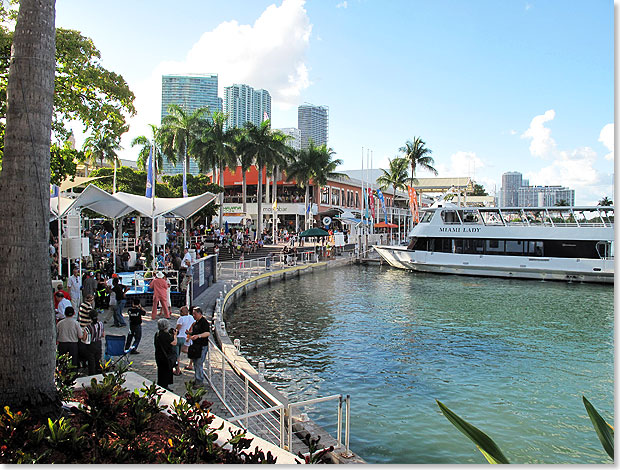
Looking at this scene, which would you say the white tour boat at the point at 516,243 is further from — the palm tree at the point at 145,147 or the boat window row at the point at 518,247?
the palm tree at the point at 145,147

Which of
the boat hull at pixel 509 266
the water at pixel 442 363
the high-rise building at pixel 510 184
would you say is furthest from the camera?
the high-rise building at pixel 510 184

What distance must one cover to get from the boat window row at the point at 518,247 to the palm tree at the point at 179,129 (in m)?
23.4

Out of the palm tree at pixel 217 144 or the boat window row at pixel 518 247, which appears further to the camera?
the palm tree at pixel 217 144

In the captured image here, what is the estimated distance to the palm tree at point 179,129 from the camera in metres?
45.1

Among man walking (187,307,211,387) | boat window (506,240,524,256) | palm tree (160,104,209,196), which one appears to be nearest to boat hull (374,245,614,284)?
boat window (506,240,524,256)

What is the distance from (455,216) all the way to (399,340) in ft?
69.4

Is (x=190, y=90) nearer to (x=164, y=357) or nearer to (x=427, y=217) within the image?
(x=427, y=217)

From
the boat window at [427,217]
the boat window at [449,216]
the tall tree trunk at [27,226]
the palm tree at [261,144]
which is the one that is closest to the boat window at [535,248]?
the boat window at [449,216]

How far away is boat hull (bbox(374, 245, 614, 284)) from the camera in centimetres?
3019

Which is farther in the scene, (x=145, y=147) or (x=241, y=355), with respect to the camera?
(x=145, y=147)

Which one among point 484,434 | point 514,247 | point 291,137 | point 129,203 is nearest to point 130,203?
point 129,203

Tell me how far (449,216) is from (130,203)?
73.6ft

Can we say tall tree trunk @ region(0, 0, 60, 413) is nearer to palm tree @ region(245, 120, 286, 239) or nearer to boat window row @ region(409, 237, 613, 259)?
boat window row @ region(409, 237, 613, 259)

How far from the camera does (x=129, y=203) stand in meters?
20.2
